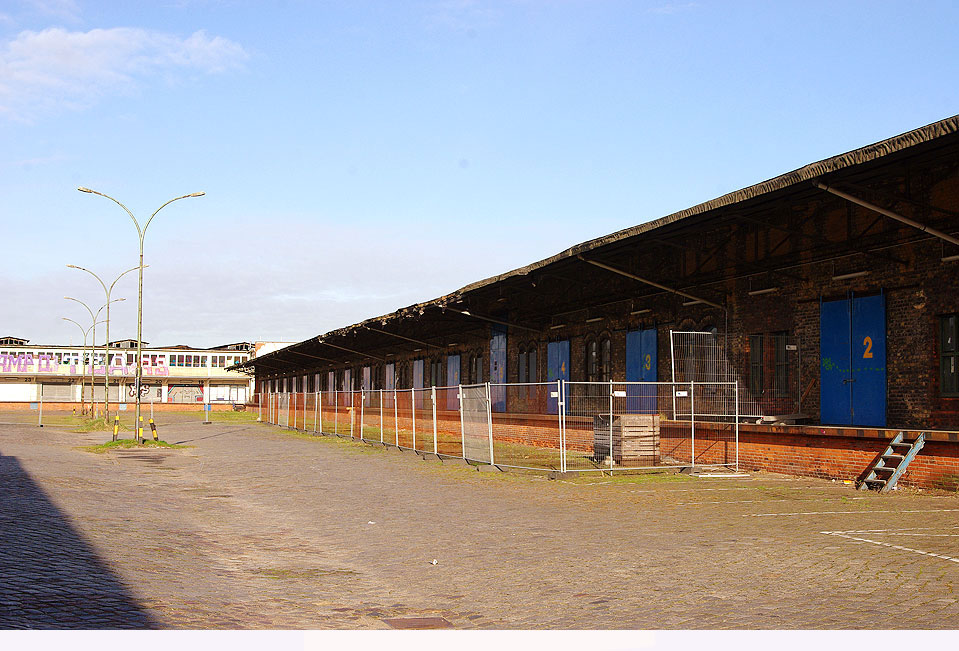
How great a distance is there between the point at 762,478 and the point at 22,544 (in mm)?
13344

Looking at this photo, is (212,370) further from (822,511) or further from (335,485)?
(822,511)

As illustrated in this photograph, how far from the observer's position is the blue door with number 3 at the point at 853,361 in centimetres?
1777

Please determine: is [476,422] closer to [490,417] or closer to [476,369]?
[490,417]

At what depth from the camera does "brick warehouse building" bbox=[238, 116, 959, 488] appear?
1537cm

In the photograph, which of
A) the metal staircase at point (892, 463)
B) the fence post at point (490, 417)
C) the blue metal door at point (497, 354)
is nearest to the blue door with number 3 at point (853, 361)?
the metal staircase at point (892, 463)

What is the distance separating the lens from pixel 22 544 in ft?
32.8

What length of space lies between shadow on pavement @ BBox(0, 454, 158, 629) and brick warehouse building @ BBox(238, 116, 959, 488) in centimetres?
1157

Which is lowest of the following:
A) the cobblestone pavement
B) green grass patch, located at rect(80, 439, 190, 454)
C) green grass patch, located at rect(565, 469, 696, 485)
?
green grass patch, located at rect(80, 439, 190, 454)

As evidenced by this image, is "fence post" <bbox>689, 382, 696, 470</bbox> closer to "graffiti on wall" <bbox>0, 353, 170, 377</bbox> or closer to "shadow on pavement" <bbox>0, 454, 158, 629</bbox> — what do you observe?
"shadow on pavement" <bbox>0, 454, 158, 629</bbox>

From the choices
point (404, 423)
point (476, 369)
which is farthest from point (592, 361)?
point (476, 369)

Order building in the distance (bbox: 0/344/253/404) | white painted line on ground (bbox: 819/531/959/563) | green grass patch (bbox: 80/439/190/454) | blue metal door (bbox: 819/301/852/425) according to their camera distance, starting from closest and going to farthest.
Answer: white painted line on ground (bbox: 819/531/959/563), blue metal door (bbox: 819/301/852/425), green grass patch (bbox: 80/439/190/454), building in the distance (bbox: 0/344/253/404)

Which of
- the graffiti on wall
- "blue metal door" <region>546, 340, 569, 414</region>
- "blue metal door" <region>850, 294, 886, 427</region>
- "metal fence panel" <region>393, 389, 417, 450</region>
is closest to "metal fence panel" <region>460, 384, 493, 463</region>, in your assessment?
"metal fence panel" <region>393, 389, 417, 450</region>

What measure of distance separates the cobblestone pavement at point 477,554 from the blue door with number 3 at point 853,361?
1994mm

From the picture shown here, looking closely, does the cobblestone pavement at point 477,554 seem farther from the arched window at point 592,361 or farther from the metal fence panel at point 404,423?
the arched window at point 592,361
